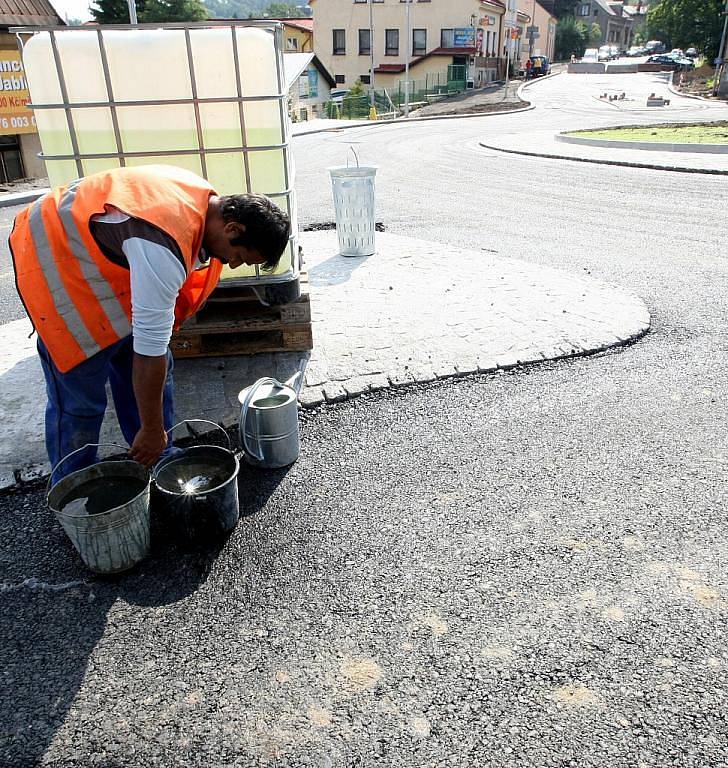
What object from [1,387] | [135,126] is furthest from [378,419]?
[1,387]

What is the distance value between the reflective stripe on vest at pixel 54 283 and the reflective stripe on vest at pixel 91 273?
10 centimetres

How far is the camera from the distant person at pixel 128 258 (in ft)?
7.07

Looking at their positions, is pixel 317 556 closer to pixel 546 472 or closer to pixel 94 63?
pixel 546 472

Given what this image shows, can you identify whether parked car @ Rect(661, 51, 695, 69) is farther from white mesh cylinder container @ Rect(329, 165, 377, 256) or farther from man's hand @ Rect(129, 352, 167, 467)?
man's hand @ Rect(129, 352, 167, 467)

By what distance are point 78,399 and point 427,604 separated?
1.67m

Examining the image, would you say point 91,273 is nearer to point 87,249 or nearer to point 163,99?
point 87,249

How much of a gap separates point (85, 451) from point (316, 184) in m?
10.0

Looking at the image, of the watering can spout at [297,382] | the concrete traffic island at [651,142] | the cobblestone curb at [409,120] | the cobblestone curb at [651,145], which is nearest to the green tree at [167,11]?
the cobblestone curb at [409,120]

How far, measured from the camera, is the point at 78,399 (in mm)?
2689

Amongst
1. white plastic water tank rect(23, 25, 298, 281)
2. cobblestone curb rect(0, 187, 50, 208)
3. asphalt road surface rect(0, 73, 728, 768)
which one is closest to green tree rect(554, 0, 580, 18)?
cobblestone curb rect(0, 187, 50, 208)

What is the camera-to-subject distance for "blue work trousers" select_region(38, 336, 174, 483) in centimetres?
263

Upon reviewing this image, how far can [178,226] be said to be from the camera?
2168mm

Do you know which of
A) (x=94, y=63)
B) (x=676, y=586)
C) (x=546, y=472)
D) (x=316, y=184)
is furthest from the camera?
(x=316, y=184)

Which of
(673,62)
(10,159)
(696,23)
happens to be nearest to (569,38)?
(673,62)
